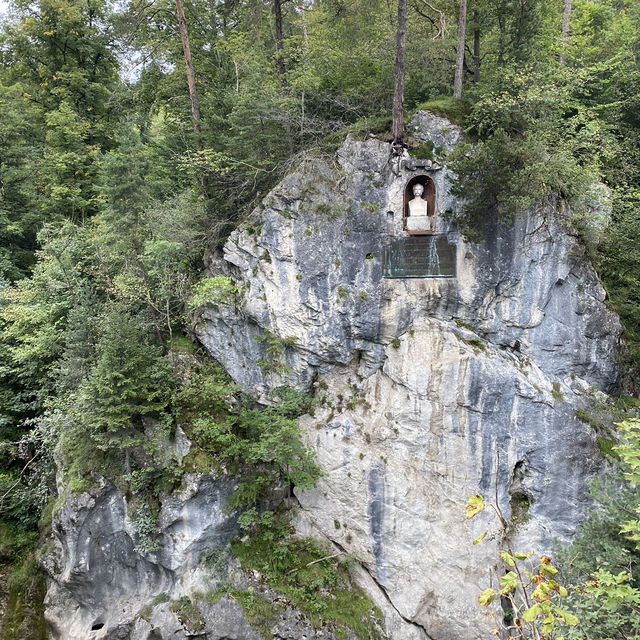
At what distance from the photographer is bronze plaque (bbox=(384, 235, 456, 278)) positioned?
8.56m

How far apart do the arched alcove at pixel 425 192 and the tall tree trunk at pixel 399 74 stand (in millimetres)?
852

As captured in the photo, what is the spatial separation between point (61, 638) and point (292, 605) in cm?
483

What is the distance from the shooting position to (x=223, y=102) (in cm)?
1077

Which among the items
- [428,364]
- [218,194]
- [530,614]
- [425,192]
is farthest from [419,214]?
[530,614]

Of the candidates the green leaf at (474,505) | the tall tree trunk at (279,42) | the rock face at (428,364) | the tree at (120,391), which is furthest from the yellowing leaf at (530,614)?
the tall tree trunk at (279,42)

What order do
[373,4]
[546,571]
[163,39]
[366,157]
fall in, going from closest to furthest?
[546,571]
[366,157]
[373,4]
[163,39]

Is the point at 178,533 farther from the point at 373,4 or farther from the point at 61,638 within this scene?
the point at 373,4

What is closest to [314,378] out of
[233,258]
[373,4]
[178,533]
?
[233,258]

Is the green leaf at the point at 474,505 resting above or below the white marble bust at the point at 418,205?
below

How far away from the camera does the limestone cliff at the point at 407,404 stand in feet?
27.0

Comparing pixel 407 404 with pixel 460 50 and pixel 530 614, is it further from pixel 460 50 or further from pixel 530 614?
pixel 460 50

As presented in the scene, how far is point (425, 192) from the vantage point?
344 inches

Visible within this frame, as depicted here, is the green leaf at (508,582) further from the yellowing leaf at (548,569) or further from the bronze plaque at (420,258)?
the bronze plaque at (420,258)

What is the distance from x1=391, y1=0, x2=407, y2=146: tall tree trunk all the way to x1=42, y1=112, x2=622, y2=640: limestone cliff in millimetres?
389
